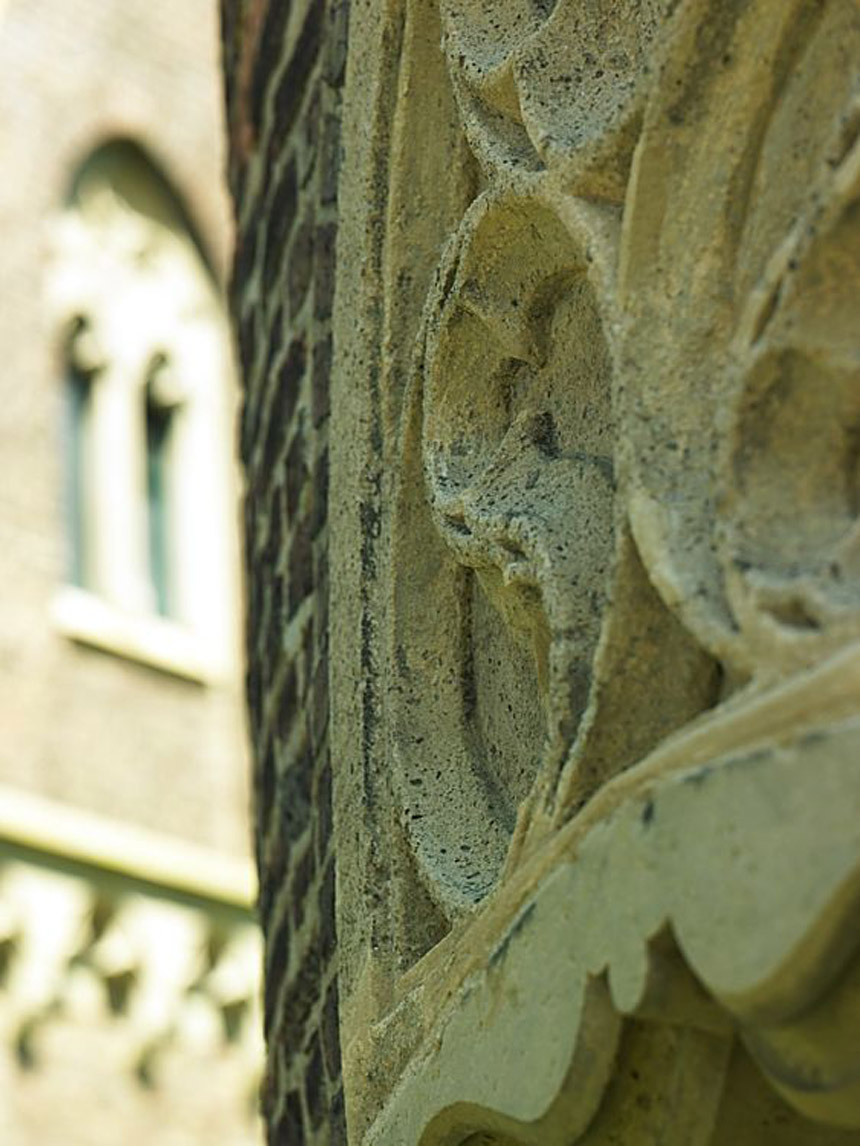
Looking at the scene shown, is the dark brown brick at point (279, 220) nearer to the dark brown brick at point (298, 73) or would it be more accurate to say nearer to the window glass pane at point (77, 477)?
the dark brown brick at point (298, 73)

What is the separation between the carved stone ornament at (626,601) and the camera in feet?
7.99

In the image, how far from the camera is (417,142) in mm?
3592

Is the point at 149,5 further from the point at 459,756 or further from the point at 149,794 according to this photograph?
the point at 459,756

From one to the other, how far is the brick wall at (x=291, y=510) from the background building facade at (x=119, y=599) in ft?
31.0

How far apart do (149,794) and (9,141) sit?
146 inches

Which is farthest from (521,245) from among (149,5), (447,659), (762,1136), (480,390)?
(149,5)

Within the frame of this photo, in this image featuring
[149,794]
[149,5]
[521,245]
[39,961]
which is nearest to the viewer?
[521,245]

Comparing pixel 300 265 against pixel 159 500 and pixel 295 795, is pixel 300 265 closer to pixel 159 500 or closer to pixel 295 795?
pixel 295 795

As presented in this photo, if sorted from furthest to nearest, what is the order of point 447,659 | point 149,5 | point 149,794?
point 149,5, point 149,794, point 447,659

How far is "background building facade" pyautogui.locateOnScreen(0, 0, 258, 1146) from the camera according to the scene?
14.4m

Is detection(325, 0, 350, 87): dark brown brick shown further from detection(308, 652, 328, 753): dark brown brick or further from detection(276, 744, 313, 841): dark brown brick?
detection(276, 744, 313, 841): dark brown brick

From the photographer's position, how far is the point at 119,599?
1611 cm

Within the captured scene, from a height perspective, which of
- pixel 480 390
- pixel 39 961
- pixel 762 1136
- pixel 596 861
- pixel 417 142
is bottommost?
pixel 39 961

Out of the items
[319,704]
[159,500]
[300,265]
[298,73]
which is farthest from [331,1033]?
[159,500]
